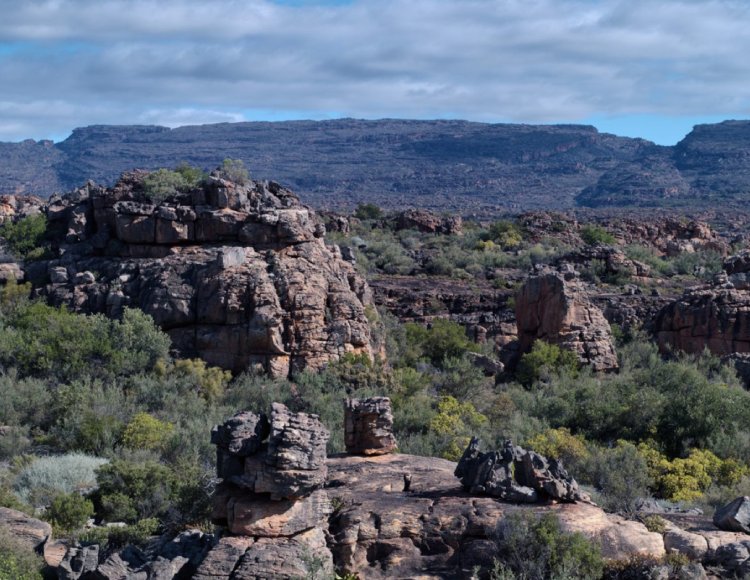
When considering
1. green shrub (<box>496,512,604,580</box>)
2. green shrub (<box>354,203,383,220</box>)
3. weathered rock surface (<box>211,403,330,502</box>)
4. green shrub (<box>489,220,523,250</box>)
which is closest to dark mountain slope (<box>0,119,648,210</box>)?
green shrub (<box>354,203,383,220</box>)

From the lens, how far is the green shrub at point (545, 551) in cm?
1376

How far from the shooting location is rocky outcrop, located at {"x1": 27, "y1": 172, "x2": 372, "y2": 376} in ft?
94.3

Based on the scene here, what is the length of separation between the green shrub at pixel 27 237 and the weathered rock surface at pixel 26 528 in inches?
808

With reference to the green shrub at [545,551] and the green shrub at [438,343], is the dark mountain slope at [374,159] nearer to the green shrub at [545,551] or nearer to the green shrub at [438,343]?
the green shrub at [438,343]

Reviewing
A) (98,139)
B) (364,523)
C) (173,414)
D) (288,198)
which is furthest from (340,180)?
(364,523)

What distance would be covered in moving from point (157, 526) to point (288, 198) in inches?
812

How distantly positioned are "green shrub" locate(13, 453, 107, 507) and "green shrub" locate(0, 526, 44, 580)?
3.78 metres

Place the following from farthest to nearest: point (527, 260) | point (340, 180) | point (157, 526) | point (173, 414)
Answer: point (340, 180)
point (527, 260)
point (173, 414)
point (157, 526)

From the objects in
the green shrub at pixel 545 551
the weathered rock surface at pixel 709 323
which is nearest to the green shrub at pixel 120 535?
the green shrub at pixel 545 551

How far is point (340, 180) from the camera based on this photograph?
165 metres

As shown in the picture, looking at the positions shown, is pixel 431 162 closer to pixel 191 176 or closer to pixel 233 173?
pixel 191 176

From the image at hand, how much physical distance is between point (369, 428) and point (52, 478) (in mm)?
5804

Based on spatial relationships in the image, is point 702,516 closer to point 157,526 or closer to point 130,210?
point 157,526

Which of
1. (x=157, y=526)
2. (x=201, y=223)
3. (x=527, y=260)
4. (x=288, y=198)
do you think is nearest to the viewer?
(x=157, y=526)
